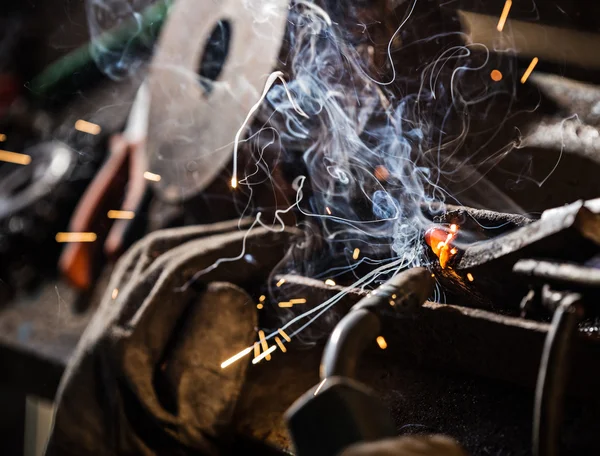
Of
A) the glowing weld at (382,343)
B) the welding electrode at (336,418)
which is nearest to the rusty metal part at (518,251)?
the glowing weld at (382,343)

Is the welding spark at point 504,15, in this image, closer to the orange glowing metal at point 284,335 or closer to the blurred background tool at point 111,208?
the orange glowing metal at point 284,335

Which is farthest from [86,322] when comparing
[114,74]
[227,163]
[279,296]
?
[114,74]

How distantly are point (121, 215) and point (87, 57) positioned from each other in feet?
4.30

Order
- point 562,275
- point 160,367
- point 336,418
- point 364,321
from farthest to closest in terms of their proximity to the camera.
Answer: point 160,367, point 364,321, point 562,275, point 336,418

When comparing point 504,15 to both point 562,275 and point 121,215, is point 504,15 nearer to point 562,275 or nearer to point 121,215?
point 562,275

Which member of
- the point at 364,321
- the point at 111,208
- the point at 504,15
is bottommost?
the point at 111,208

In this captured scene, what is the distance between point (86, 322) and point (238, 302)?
4.22 ft

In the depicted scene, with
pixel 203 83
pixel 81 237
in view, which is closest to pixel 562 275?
pixel 203 83

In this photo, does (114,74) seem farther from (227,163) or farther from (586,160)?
(586,160)

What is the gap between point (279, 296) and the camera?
2.16 m

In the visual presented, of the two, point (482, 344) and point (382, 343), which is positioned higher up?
point (482, 344)

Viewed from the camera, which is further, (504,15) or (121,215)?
(121,215)

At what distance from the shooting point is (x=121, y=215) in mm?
3225

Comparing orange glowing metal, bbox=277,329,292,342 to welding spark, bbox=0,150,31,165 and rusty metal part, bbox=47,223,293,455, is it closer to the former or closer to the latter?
rusty metal part, bbox=47,223,293,455
